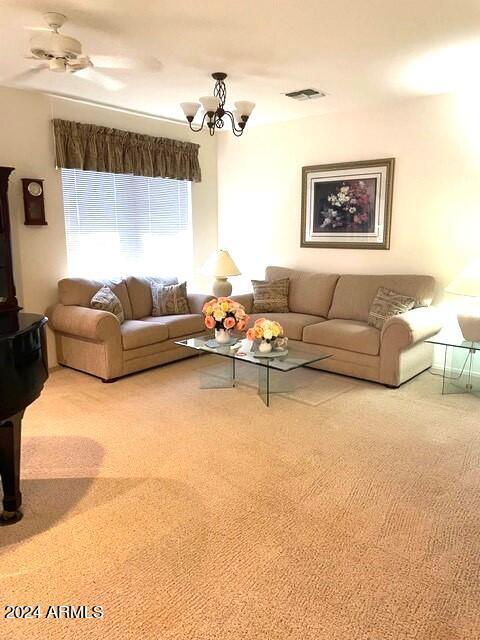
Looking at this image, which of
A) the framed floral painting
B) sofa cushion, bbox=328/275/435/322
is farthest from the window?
sofa cushion, bbox=328/275/435/322

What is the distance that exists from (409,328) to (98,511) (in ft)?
9.26

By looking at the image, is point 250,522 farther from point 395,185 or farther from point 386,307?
point 395,185

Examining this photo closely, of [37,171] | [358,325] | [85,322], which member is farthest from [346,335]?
[37,171]

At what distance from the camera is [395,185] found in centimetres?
489

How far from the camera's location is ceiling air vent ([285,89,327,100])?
4383 mm

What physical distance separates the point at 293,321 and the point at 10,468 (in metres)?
3.15

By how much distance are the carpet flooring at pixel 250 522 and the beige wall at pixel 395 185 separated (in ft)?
5.73

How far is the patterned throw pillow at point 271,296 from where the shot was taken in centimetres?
541

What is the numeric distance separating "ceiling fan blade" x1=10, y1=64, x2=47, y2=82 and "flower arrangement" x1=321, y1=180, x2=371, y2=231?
10.2 ft

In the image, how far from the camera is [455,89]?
4.34 metres

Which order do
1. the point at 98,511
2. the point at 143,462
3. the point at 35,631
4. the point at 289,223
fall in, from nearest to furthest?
the point at 35,631, the point at 98,511, the point at 143,462, the point at 289,223

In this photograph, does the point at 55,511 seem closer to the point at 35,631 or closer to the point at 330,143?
the point at 35,631

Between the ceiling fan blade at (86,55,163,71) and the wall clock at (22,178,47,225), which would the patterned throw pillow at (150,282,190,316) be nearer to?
the wall clock at (22,178,47,225)

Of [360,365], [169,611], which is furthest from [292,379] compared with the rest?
[169,611]
